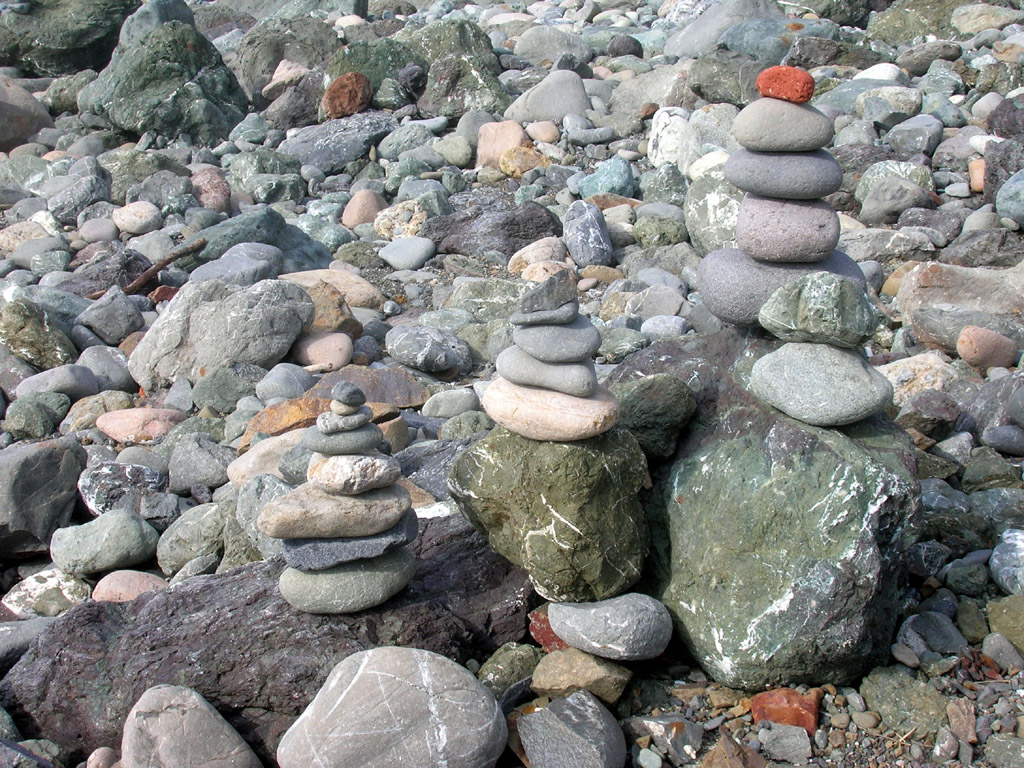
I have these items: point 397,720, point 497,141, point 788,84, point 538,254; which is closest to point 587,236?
point 538,254

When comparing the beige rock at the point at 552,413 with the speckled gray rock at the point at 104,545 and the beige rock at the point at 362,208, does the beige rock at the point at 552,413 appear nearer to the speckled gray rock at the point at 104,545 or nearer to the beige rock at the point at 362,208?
the speckled gray rock at the point at 104,545

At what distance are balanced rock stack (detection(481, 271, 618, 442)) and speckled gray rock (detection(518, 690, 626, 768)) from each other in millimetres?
1145

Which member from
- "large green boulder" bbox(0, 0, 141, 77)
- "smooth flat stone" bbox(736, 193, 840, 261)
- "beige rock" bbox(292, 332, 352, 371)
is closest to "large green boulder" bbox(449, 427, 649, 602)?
"smooth flat stone" bbox(736, 193, 840, 261)

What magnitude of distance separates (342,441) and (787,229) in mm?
2292

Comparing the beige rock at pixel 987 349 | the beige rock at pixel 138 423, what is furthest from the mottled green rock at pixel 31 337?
the beige rock at pixel 987 349

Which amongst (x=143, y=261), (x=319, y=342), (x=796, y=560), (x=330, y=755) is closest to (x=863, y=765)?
(x=796, y=560)

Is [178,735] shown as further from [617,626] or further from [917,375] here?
[917,375]

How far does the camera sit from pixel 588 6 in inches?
966

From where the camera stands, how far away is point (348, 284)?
10695mm

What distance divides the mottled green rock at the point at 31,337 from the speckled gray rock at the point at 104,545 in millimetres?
3752

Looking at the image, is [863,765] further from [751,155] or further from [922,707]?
[751,155]

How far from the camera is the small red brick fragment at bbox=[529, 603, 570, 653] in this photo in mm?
4405

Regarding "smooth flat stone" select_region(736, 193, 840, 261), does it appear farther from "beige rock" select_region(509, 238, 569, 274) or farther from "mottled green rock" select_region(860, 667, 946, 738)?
"beige rock" select_region(509, 238, 569, 274)

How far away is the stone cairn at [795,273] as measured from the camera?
13.7 feet
